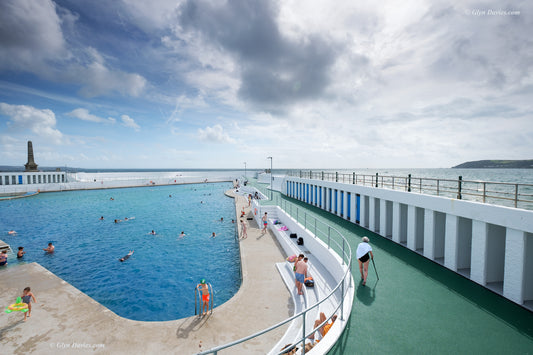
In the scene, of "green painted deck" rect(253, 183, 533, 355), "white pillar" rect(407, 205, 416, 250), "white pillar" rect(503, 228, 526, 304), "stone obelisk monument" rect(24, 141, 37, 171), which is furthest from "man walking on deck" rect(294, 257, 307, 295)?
"stone obelisk monument" rect(24, 141, 37, 171)

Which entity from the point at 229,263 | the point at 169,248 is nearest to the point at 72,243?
the point at 169,248

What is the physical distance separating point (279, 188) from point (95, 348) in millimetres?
36414

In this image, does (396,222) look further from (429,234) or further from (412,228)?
(429,234)

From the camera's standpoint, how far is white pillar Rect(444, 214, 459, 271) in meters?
9.18

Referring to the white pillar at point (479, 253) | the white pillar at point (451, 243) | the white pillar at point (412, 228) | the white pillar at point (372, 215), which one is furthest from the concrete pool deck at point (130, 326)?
the white pillar at point (372, 215)

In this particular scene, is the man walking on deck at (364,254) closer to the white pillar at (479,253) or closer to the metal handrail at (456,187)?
the metal handrail at (456,187)

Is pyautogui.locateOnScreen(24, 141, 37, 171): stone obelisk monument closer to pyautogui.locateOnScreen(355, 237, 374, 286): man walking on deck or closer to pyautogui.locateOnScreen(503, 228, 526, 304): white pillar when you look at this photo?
pyautogui.locateOnScreen(355, 237, 374, 286): man walking on deck

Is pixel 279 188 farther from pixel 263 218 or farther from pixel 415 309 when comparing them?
pixel 415 309

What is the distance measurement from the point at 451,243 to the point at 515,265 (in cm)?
232

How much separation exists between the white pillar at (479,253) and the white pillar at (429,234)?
187cm

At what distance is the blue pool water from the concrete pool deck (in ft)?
6.15

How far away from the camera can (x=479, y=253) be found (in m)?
8.13

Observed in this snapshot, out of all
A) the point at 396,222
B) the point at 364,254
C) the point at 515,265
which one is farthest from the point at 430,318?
the point at 396,222

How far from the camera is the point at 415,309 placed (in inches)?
266
